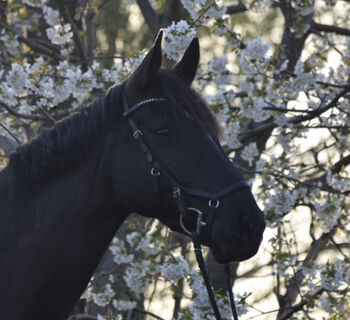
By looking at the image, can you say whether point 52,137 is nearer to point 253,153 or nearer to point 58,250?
point 58,250

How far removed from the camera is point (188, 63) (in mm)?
3355

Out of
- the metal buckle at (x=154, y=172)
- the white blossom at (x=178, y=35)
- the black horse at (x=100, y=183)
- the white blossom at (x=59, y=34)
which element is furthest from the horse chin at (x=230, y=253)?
the white blossom at (x=59, y=34)

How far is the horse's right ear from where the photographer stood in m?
3.05

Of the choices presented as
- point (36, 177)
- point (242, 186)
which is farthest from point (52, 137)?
point (242, 186)

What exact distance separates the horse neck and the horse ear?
1.68 feet

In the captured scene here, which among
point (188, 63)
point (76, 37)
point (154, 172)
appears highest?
point (76, 37)

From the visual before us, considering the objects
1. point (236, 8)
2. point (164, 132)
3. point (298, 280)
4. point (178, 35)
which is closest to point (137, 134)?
point (164, 132)

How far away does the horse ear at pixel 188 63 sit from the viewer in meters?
3.34

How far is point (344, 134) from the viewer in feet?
20.0

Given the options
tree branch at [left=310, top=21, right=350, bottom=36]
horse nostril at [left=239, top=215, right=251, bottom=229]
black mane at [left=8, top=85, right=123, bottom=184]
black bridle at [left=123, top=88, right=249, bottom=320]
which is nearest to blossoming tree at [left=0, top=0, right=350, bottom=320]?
tree branch at [left=310, top=21, right=350, bottom=36]

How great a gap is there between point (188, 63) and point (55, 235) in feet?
3.21

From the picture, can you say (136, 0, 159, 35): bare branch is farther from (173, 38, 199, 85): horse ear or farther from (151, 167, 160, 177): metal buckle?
(151, 167, 160, 177): metal buckle

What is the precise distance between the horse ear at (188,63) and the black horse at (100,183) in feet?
0.48

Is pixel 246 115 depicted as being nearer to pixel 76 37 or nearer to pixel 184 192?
pixel 76 37
